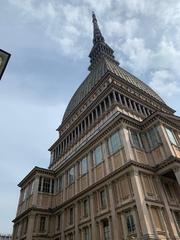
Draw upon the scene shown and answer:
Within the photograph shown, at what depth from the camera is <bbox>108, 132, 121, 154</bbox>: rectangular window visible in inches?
904

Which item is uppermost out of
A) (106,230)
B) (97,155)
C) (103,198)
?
(97,155)

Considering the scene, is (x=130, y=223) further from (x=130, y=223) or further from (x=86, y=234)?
(x=86, y=234)

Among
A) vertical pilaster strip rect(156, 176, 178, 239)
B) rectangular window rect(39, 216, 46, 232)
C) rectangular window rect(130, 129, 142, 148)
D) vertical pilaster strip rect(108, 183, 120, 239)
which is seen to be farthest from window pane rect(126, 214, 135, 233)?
rectangular window rect(39, 216, 46, 232)

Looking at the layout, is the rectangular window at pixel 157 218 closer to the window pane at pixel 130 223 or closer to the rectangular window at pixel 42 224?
the window pane at pixel 130 223

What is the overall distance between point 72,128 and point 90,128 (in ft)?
21.9

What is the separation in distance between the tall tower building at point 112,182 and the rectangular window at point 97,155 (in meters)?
0.12

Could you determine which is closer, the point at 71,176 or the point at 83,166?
the point at 83,166

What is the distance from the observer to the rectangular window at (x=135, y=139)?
2284cm

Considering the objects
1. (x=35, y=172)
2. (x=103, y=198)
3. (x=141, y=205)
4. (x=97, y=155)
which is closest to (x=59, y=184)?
(x=35, y=172)

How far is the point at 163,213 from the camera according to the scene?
18469 millimetres

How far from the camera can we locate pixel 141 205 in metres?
17.3

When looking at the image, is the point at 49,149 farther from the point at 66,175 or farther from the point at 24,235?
the point at 24,235

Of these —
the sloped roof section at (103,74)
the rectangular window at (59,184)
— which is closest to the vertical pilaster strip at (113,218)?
the rectangular window at (59,184)

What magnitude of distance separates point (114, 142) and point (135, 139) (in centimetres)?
236
